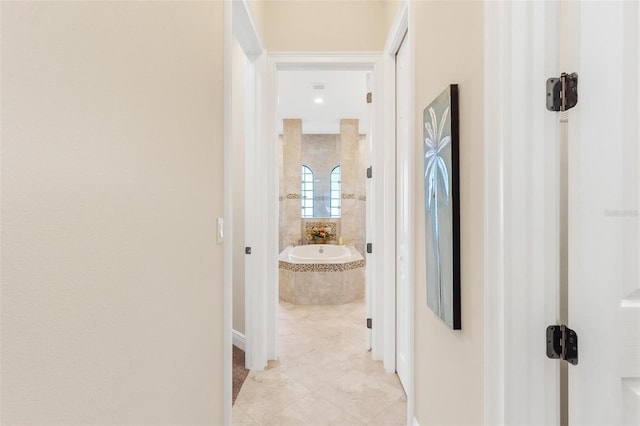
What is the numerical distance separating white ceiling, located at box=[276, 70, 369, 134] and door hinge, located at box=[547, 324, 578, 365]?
3.24m

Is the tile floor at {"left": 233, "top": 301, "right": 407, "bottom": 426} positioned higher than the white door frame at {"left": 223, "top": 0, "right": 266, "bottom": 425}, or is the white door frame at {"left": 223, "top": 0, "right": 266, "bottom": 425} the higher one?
the white door frame at {"left": 223, "top": 0, "right": 266, "bottom": 425}

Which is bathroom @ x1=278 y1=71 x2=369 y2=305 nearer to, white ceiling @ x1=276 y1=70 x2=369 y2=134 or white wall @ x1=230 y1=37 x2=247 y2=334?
white ceiling @ x1=276 y1=70 x2=369 y2=134

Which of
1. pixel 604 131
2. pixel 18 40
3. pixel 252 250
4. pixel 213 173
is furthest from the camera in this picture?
pixel 252 250

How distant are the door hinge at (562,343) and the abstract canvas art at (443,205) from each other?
0.34 metres

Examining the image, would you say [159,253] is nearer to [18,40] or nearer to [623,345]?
[18,40]

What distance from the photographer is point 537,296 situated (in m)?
0.95

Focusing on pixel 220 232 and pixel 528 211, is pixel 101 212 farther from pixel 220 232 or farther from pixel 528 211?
pixel 528 211

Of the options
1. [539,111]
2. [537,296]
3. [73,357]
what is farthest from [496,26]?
[73,357]

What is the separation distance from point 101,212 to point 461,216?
1103mm

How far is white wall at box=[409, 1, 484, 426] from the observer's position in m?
1.12

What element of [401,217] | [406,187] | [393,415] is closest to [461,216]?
[406,187]

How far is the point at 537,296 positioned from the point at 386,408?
5.04ft

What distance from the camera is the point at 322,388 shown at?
2.36m

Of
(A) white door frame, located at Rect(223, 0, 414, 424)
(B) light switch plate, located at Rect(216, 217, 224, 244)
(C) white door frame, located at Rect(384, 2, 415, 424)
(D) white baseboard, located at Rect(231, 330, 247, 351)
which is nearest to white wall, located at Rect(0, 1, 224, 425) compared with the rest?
(B) light switch plate, located at Rect(216, 217, 224, 244)
